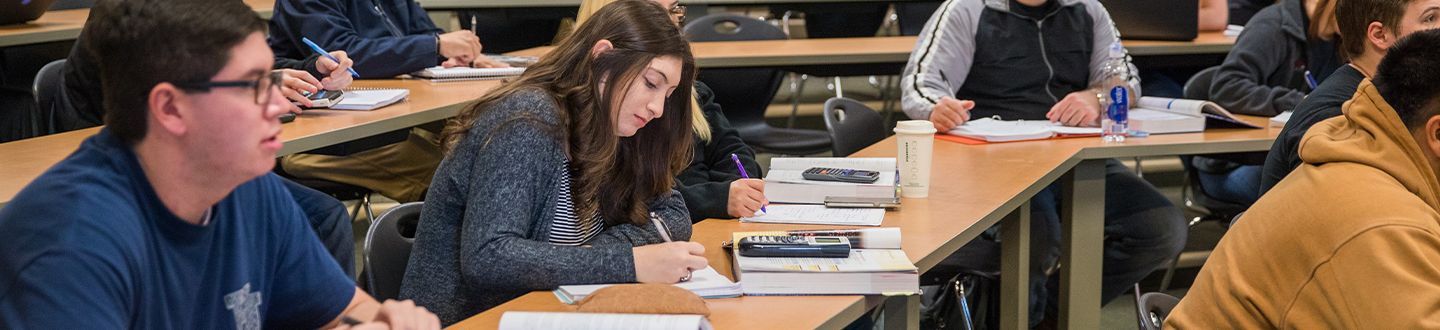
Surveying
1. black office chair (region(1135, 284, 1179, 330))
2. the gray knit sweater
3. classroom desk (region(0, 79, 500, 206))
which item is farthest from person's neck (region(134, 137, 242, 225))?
black office chair (region(1135, 284, 1179, 330))

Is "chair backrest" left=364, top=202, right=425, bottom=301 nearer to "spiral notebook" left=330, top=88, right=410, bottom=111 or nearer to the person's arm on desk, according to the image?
"spiral notebook" left=330, top=88, right=410, bottom=111

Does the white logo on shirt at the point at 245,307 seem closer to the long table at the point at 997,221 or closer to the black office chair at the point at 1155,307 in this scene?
the long table at the point at 997,221

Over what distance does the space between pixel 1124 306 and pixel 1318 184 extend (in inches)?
86.0

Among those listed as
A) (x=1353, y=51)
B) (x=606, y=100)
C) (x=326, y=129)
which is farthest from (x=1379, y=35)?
(x=326, y=129)

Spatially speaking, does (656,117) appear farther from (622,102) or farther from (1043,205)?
(1043,205)

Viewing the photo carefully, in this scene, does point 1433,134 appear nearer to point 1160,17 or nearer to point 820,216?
point 820,216

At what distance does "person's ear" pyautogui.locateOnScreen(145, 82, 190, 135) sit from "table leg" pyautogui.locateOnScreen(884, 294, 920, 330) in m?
1.07

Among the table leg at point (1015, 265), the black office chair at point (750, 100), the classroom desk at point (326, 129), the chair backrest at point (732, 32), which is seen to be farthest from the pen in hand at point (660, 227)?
the chair backrest at point (732, 32)

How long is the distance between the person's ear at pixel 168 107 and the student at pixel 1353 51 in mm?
1937

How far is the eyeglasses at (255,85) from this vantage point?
46.9 inches

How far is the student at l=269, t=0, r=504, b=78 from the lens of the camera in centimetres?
344

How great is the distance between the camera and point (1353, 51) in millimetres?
2756

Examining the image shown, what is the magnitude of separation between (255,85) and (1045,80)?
107 inches

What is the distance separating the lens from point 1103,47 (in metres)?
3.65
